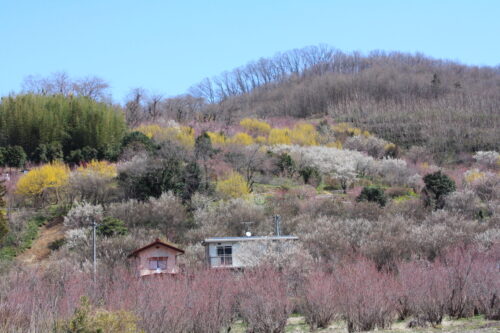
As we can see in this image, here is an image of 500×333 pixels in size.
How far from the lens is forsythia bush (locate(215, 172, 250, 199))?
38469 mm

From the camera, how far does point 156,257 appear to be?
25.8m

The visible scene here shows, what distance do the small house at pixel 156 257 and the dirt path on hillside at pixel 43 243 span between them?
677cm

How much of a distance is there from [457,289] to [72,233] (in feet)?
59.9

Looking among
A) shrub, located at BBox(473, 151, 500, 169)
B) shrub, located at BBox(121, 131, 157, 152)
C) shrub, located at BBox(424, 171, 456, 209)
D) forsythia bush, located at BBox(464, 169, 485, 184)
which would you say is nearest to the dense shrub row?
shrub, located at BBox(424, 171, 456, 209)

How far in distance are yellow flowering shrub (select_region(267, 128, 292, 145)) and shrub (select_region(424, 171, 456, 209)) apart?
19.9 m

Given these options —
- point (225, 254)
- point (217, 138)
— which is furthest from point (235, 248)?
point (217, 138)

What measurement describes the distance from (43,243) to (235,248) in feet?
34.5

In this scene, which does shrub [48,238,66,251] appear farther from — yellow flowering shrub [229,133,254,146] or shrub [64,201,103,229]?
yellow flowering shrub [229,133,254,146]

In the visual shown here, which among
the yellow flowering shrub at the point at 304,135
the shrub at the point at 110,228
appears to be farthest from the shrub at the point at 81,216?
the yellow flowering shrub at the point at 304,135

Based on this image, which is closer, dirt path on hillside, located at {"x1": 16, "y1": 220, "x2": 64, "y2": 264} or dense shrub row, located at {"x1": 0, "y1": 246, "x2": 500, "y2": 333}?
dense shrub row, located at {"x1": 0, "y1": 246, "x2": 500, "y2": 333}

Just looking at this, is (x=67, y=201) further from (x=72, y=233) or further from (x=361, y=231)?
(x=361, y=231)

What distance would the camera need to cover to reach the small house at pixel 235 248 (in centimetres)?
2739

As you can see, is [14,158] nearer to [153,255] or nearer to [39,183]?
[39,183]

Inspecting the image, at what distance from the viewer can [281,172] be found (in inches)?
1821
